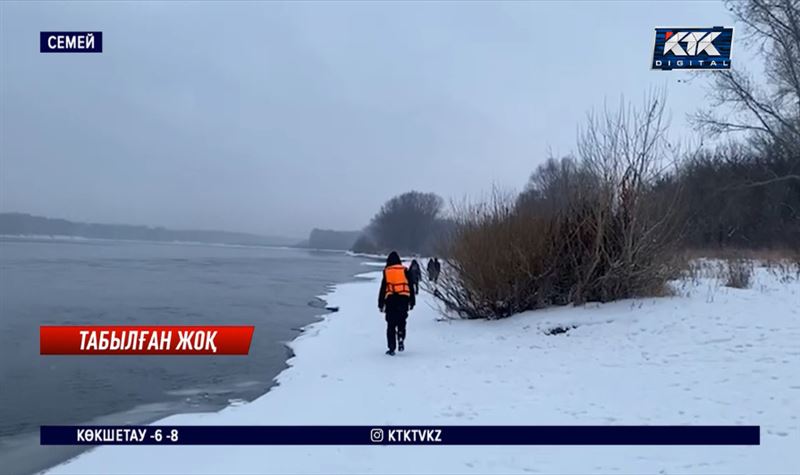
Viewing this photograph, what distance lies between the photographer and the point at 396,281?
10.7m

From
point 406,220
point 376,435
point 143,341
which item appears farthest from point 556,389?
point 406,220

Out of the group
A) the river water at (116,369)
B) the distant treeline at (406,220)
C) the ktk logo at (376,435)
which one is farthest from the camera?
the distant treeline at (406,220)

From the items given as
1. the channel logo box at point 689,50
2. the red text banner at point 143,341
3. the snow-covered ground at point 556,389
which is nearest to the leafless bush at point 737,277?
the snow-covered ground at point 556,389

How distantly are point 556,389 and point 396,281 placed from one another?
388 centimetres

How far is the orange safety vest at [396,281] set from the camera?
1066 centimetres

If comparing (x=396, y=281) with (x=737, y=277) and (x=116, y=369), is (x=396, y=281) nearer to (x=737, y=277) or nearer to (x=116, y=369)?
(x=116, y=369)

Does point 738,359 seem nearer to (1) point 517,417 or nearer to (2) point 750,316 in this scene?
(2) point 750,316

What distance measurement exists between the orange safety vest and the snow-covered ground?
1.21 metres

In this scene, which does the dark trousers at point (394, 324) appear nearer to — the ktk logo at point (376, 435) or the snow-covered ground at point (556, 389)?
the snow-covered ground at point (556, 389)

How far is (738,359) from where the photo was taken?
7969 mm

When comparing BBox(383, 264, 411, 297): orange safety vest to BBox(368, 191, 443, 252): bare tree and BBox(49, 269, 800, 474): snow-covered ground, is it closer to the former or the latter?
BBox(49, 269, 800, 474): snow-covered ground

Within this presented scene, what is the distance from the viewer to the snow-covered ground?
532cm

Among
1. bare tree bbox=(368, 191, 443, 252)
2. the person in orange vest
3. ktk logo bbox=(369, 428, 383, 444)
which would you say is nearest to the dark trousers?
the person in orange vest

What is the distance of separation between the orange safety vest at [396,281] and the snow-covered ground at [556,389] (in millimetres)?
1208
